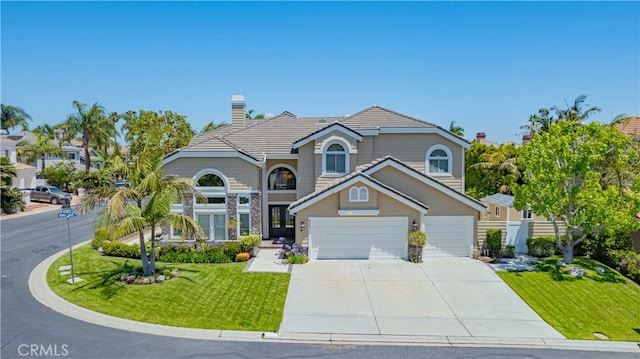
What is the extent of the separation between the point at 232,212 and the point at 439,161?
11527 millimetres

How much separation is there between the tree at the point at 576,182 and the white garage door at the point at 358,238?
5.62m

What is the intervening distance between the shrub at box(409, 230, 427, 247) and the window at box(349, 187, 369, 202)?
2763 millimetres

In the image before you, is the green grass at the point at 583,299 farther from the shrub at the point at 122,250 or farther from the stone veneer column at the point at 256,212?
the shrub at the point at 122,250

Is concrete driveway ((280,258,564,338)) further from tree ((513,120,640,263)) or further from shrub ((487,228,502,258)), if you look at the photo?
tree ((513,120,640,263))

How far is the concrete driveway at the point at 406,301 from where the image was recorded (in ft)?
40.0

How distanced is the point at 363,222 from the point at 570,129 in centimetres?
989

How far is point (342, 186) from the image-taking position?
61.5 feet

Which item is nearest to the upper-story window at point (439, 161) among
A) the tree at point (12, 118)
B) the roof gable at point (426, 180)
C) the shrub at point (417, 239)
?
the roof gable at point (426, 180)

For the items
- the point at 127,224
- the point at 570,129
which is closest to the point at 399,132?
the point at 570,129

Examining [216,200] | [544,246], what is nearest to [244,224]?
[216,200]

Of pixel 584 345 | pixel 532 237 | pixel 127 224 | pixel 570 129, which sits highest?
pixel 570 129

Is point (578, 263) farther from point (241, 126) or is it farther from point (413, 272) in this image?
point (241, 126)

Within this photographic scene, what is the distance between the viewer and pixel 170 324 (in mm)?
11898

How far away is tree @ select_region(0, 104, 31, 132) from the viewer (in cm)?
6519
